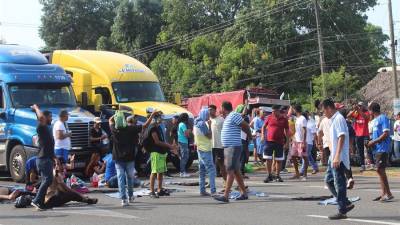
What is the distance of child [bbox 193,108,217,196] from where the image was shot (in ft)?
41.2

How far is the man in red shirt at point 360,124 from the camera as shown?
1813cm

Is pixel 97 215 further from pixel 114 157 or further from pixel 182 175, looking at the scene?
pixel 182 175

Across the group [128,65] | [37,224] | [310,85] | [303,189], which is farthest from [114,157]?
[310,85]

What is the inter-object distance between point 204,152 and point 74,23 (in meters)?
56.0

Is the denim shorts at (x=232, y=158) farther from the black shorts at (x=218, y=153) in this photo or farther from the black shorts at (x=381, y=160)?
the black shorts at (x=381, y=160)

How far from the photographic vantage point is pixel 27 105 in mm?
17297

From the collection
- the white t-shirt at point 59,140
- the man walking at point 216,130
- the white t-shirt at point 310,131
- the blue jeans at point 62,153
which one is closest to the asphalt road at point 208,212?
the man walking at point 216,130

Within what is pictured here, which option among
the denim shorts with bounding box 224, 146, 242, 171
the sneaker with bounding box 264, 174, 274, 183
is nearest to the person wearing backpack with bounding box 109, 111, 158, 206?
the denim shorts with bounding box 224, 146, 242, 171

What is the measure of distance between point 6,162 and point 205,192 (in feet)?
22.4

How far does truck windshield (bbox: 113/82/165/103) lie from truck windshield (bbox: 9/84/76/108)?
176 cm

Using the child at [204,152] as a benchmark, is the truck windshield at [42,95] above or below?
above

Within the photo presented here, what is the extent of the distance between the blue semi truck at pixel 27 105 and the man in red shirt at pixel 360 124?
24.7ft

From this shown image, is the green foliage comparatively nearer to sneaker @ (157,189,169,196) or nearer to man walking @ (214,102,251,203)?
sneaker @ (157,189,169,196)

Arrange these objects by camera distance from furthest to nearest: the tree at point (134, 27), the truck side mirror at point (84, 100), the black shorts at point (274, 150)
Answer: the tree at point (134, 27)
the truck side mirror at point (84, 100)
the black shorts at point (274, 150)
